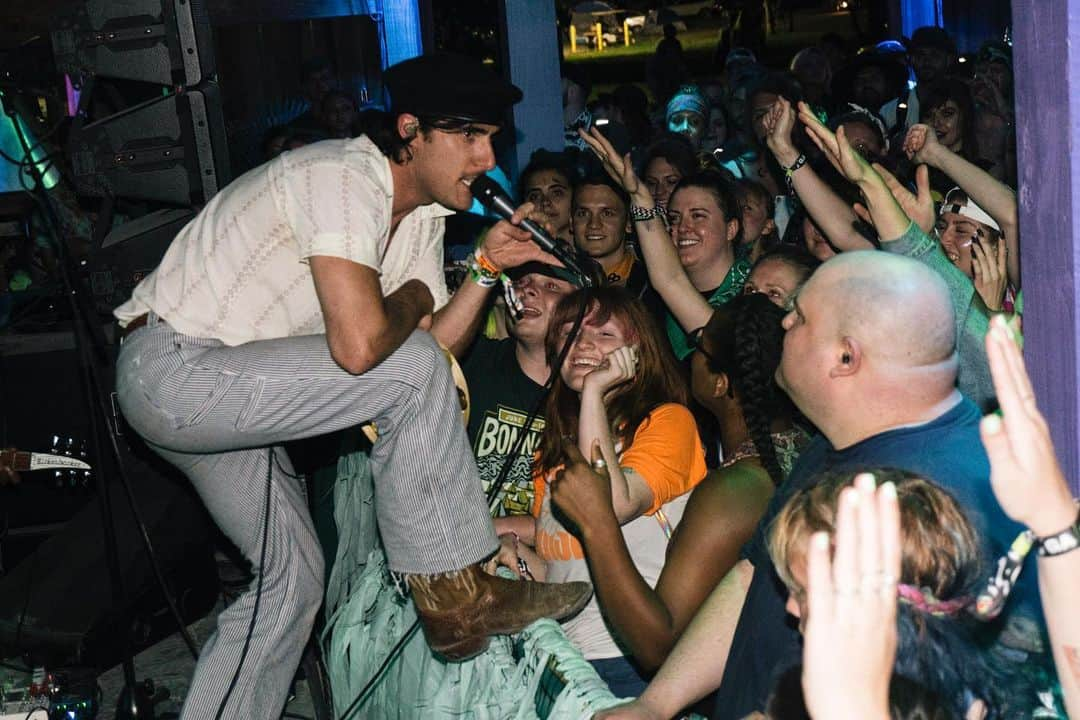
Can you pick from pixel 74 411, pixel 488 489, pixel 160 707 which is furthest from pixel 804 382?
pixel 74 411

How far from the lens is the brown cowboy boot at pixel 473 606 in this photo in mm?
3188

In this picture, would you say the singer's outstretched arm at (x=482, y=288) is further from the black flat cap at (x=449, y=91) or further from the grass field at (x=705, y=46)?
the grass field at (x=705, y=46)

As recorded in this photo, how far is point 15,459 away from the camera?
4.79m

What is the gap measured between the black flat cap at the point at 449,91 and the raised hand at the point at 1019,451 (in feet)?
5.85

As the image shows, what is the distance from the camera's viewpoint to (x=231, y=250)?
3.10 meters

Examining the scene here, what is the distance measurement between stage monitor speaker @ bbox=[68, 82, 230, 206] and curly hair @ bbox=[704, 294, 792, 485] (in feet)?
6.88

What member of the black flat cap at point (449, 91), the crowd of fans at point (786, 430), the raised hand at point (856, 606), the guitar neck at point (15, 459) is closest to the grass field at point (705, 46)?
the crowd of fans at point (786, 430)

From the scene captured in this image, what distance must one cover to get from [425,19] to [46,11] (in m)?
2.89

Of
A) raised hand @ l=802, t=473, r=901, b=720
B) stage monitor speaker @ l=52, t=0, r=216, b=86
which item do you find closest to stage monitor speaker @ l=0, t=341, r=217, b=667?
stage monitor speaker @ l=52, t=0, r=216, b=86

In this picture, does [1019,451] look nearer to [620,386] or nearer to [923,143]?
[620,386]

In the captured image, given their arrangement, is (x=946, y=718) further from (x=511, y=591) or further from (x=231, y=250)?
(x=231, y=250)

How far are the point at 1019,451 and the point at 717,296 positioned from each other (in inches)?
131

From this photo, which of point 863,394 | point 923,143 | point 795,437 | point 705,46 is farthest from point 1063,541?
point 705,46

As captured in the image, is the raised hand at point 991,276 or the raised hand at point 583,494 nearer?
the raised hand at point 583,494
